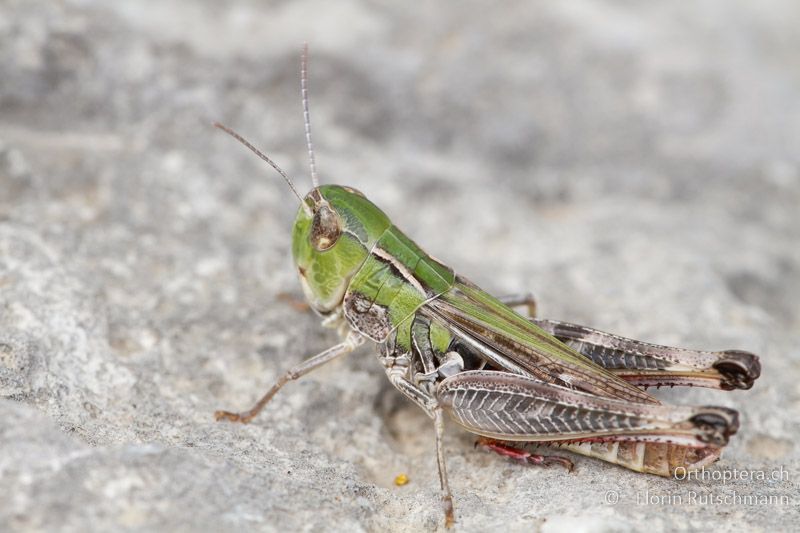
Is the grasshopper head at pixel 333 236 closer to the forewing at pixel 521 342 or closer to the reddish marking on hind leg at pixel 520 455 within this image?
the forewing at pixel 521 342

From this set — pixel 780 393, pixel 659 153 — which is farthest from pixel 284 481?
pixel 659 153

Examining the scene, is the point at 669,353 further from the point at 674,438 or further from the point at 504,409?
the point at 504,409

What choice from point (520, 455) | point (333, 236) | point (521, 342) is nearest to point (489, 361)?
point (521, 342)

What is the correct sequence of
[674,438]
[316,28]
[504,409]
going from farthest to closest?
[316,28]
[504,409]
[674,438]

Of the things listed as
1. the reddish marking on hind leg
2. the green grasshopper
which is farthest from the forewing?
the reddish marking on hind leg

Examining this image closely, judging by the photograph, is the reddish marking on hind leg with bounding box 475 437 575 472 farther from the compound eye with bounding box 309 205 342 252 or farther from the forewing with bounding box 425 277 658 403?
the compound eye with bounding box 309 205 342 252
